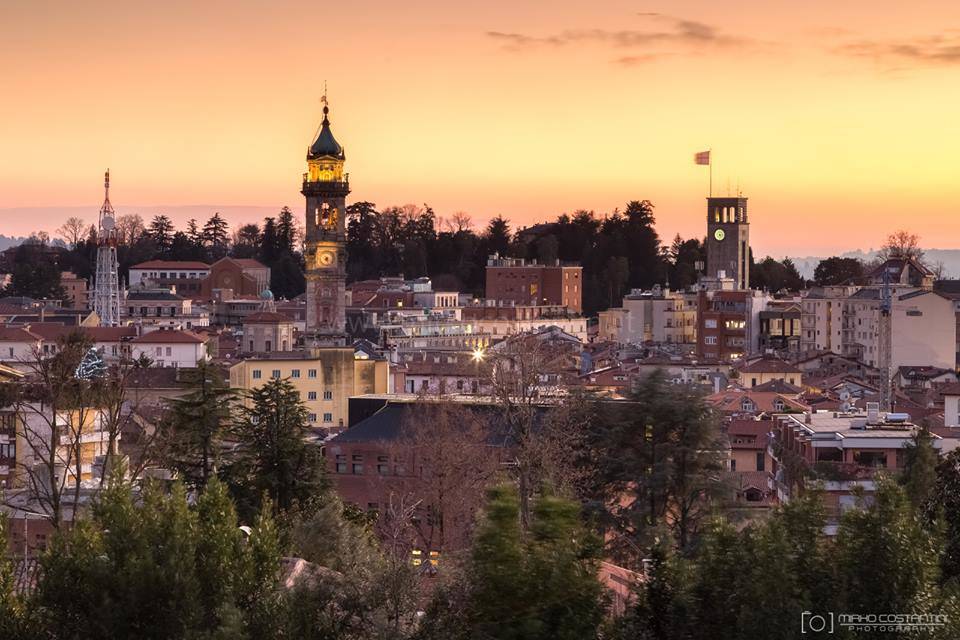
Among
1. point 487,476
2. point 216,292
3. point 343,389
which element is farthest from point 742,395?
point 216,292

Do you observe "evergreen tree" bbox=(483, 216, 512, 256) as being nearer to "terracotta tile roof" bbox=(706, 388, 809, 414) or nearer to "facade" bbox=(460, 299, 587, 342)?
"facade" bbox=(460, 299, 587, 342)

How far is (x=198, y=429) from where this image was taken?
23.3 m

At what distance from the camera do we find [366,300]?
75562 mm

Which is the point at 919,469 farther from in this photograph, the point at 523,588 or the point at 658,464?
the point at 523,588

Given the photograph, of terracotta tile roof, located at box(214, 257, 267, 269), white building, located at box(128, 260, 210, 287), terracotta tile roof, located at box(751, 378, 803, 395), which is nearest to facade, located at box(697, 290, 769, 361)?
terracotta tile roof, located at box(751, 378, 803, 395)

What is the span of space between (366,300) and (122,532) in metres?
61.4

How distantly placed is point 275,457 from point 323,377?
60.9 feet

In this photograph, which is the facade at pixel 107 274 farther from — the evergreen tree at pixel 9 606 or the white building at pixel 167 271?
the evergreen tree at pixel 9 606

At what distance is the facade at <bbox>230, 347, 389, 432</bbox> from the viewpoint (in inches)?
1640

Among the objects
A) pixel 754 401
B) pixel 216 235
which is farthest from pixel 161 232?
pixel 754 401

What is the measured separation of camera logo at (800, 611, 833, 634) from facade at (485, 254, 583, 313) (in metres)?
70.1

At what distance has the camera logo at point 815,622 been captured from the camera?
13.1m

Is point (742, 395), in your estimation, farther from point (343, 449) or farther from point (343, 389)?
point (343, 449)

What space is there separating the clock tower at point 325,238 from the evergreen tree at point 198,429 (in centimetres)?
2672
